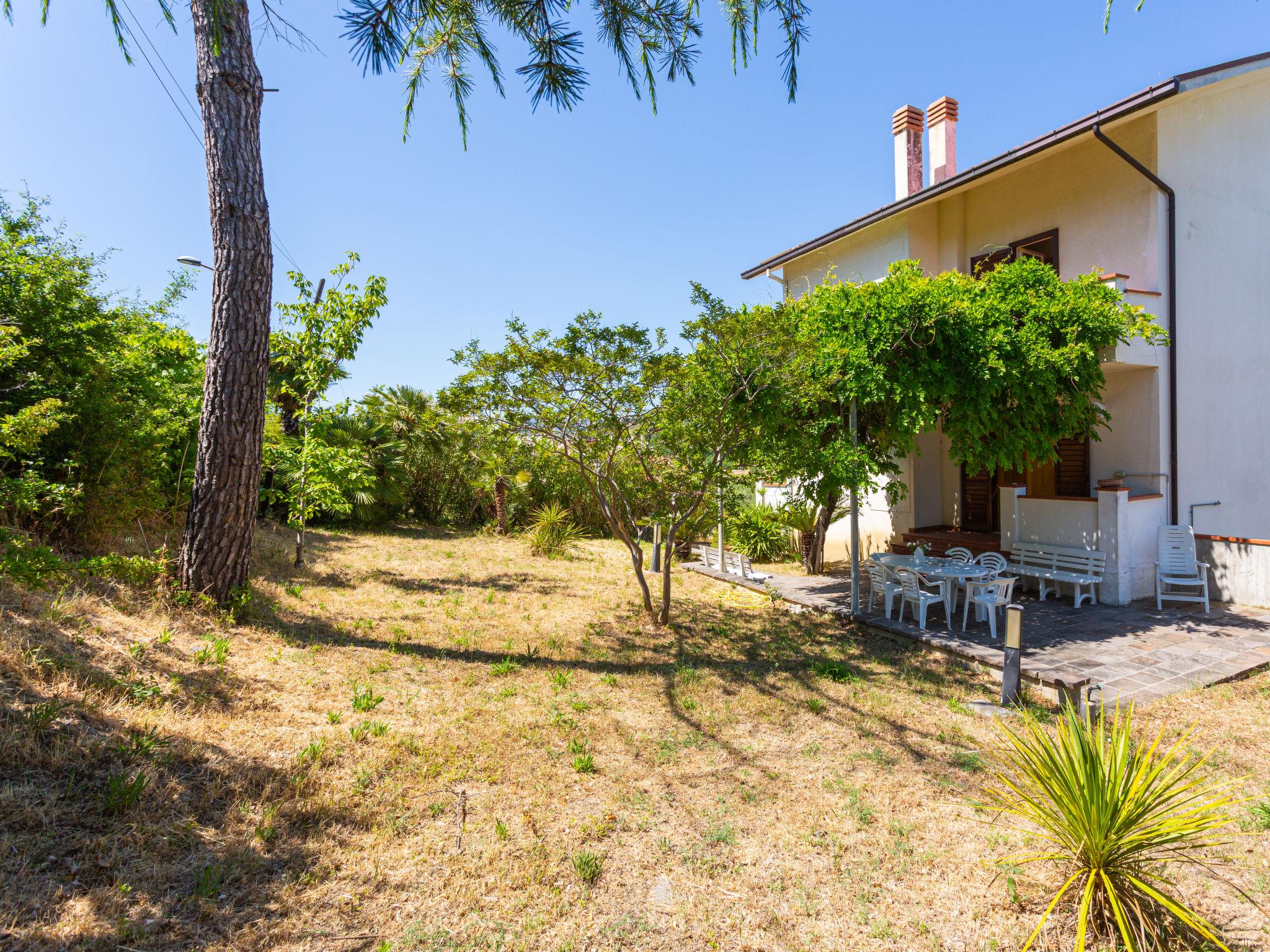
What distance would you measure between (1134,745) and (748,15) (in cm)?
596

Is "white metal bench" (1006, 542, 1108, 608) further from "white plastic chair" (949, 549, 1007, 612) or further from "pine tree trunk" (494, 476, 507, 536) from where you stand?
"pine tree trunk" (494, 476, 507, 536)

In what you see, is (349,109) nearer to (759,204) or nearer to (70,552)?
(70,552)

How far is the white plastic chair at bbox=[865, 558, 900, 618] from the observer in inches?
313

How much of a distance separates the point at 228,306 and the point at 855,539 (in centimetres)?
772

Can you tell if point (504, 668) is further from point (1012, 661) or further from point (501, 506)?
point (501, 506)

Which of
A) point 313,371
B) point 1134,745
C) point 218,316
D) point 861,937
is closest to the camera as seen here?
point 861,937

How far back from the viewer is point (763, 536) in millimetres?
13000

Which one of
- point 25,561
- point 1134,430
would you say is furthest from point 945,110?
point 25,561

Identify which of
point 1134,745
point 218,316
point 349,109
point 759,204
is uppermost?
point 759,204

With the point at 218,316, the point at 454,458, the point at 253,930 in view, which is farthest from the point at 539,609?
the point at 454,458

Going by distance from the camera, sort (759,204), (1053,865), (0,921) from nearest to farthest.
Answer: (0,921) < (1053,865) < (759,204)

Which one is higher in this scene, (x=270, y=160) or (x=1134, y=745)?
→ (x=270, y=160)

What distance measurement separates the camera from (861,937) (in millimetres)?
2633

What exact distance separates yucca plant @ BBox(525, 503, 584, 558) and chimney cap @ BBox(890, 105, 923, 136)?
1161cm
